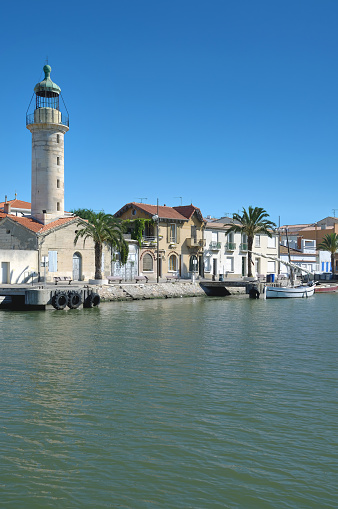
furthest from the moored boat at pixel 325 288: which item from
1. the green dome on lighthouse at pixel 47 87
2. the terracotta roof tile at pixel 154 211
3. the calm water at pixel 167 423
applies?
the calm water at pixel 167 423

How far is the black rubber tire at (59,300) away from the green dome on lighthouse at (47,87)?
25934 millimetres

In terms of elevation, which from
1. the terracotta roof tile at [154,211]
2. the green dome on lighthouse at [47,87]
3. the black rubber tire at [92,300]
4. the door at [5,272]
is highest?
the green dome on lighthouse at [47,87]

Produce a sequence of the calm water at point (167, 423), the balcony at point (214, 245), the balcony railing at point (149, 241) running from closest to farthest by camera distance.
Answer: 1. the calm water at point (167, 423)
2. the balcony railing at point (149, 241)
3. the balcony at point (214, 245)

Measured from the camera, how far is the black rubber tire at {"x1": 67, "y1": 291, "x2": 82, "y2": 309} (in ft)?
131

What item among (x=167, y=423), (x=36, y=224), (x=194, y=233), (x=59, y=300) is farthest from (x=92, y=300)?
(x=167, y=423)

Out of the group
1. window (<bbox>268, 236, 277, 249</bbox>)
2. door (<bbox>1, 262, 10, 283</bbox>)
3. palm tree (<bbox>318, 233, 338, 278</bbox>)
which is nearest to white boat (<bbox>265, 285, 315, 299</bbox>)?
window (<bbox>268, 236, 277, 249</bbox>)

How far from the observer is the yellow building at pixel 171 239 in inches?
2422

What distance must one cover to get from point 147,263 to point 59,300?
76.1 feet

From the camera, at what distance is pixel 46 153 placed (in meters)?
54.9

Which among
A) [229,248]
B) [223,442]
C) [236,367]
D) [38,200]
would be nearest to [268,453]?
[223,442]

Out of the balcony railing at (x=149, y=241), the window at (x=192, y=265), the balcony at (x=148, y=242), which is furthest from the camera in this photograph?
the window at (x=192, y=265)

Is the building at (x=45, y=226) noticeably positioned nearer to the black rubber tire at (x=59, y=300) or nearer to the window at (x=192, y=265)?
the black rubber tire at (x=59, y=300)

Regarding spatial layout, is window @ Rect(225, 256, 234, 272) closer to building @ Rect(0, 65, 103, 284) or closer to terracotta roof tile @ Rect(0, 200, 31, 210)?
building @ Rect(0, 65, 103, 284)

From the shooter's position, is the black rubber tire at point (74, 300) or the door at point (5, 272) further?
the door at point (5, 272)
